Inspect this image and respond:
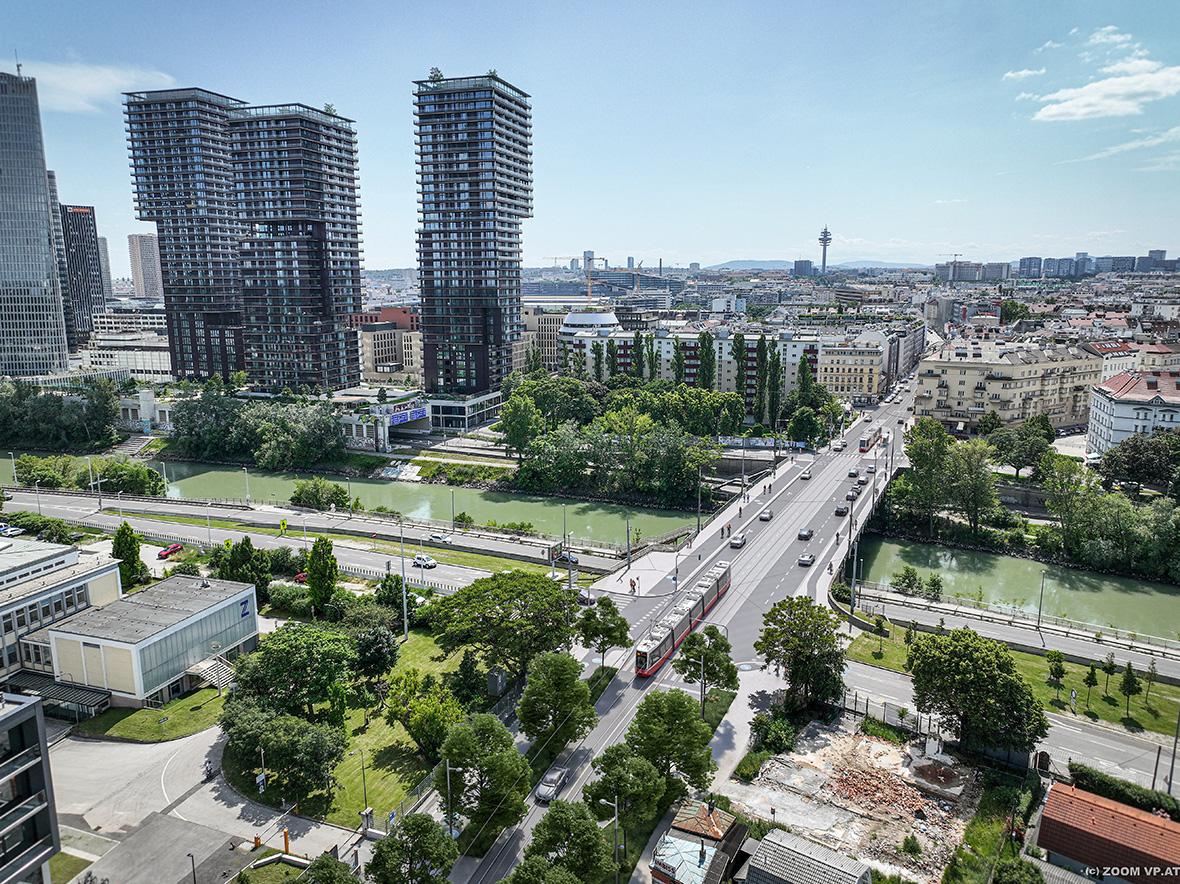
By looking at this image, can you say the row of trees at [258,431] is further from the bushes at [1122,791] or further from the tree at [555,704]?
the bushes at [1122,791]

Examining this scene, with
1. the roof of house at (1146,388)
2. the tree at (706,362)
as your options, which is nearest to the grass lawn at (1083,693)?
the roof of house at (1146,388)

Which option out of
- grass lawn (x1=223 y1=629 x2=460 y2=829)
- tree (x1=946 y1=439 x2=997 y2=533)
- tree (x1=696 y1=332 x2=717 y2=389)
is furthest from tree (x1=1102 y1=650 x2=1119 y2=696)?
tree (x1=696 y1=332 x2=717 y2=389)

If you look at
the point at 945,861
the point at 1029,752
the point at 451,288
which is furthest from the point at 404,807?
the point at 451,288

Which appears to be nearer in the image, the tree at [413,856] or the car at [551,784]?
the tree at [413,856]

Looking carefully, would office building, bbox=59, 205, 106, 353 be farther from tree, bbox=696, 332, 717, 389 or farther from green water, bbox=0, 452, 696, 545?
tree, bbox=696, 332, 717, 389

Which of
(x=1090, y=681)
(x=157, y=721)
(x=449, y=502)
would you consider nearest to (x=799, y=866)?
(x=1090, y=681)
